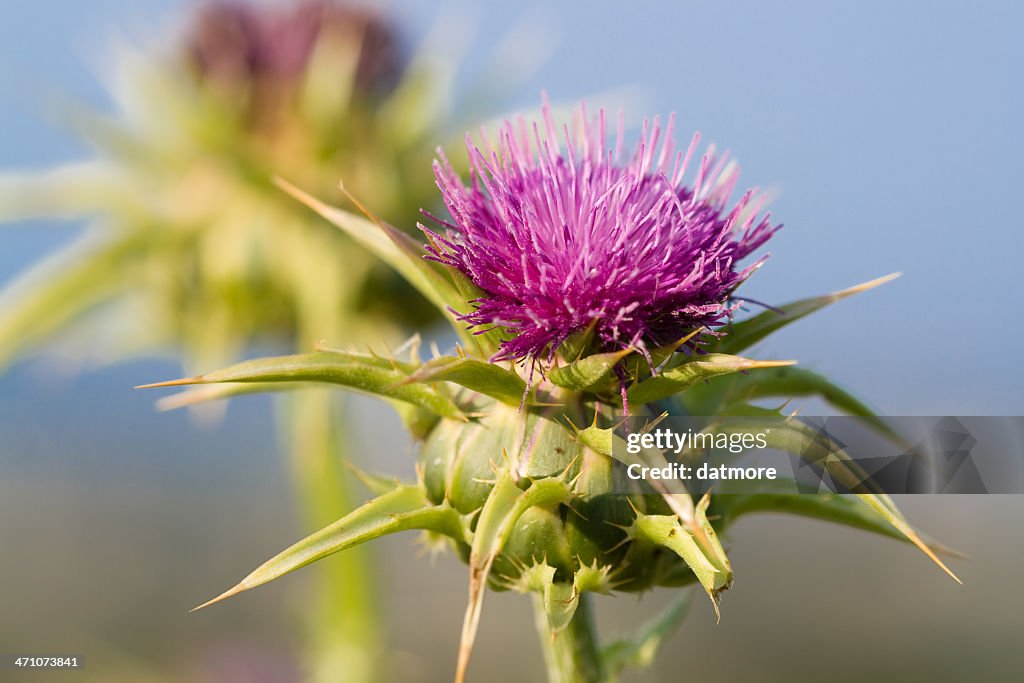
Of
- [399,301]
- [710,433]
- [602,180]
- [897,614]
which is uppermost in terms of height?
[399,301]

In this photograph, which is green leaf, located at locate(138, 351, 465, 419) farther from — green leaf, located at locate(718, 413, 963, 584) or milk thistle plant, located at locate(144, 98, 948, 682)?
green leaf, located at locate(718, 413, 963, 584)

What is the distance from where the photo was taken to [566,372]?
2020 millimetres

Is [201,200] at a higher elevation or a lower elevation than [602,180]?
higher

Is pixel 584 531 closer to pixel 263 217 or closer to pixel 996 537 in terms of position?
pixel 263 217

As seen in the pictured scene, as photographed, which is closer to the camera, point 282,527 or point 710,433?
point 710,433

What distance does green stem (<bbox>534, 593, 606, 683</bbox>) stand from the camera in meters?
2.16

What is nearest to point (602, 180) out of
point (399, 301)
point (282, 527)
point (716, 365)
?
point (716, 365)

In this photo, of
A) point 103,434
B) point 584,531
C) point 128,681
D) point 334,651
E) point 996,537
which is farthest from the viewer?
point 103,434

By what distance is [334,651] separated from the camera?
167 inches

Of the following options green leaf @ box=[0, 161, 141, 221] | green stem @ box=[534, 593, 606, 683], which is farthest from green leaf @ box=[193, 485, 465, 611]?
green leaf @ box=[0, 161, 141, 221]

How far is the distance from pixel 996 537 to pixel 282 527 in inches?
460

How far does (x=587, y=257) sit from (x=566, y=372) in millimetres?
253

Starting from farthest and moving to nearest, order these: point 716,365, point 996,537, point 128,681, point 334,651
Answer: point 996,537 → point 128,681 → point 334,651 → point 716,365

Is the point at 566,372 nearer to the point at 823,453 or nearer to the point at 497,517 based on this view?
the point at 497,517
